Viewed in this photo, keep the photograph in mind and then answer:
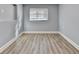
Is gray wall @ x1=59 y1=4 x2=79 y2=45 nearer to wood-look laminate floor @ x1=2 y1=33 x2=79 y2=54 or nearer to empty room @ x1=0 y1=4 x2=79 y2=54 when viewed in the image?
empty room @ x1=0 y1=4 x2=79 y2=54

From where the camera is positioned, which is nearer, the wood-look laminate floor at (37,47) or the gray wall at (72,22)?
the wood-look laminate floor at (37,47)

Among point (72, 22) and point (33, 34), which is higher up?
point (72, 22)

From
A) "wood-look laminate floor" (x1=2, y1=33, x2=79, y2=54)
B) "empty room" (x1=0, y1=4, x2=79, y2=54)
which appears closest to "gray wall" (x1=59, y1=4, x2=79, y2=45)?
"empty room" (x1=0, y1=4, x2=79, y2=54)

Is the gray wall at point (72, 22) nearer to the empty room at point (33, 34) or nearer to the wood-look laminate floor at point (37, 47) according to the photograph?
the empty room at point (33, 34)

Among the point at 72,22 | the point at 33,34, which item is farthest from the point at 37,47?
the point at 72,22

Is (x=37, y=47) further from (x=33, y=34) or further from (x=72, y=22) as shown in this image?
(x=72, y=22)

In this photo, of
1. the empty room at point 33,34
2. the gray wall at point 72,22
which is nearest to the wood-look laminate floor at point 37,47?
the empty room at point 33,34
